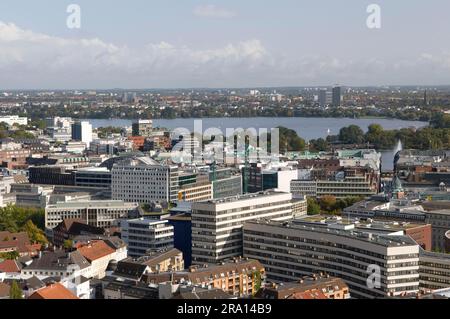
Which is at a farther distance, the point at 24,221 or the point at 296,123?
the point at 296,123

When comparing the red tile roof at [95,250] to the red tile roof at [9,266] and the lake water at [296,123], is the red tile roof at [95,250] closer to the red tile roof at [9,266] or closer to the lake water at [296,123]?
the red tile roof at [9,266]

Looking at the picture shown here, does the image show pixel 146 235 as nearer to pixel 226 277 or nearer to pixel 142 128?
pixel 226 277

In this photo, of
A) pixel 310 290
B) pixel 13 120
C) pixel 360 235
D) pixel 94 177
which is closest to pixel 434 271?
pixel 360 235

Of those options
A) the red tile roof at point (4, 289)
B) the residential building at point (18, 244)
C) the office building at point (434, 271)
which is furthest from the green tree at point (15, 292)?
A: the office building at point (434, 271)

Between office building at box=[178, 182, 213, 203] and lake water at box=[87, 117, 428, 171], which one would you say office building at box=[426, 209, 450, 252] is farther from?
lake water at box=[87, 117, 428, 171]

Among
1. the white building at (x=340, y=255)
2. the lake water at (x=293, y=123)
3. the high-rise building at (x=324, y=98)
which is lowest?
the lake water at (x=293, y=123)
